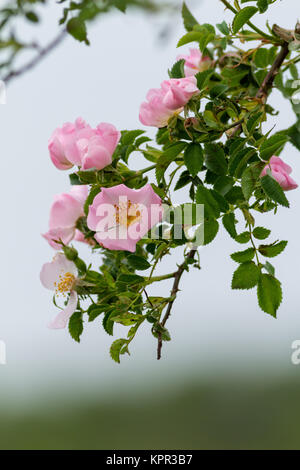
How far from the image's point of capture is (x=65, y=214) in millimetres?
Result: 608

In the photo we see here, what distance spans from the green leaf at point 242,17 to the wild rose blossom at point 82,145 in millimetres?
144

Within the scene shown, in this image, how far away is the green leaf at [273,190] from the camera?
0.49 metres

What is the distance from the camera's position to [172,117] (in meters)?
0.56

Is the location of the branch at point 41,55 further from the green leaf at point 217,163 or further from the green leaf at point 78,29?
the green leaf at point 217,163

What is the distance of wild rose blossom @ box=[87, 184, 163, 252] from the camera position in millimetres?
525

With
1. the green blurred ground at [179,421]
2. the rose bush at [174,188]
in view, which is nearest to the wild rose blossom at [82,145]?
the rose bush at [174,188]

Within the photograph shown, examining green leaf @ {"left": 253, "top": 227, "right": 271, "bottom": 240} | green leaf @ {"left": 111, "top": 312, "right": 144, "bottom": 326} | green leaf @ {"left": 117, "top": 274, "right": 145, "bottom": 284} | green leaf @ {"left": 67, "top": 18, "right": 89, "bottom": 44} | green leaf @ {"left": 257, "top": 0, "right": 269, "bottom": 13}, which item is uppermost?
green leaf @ {"left": 67, "top": 18, "right": 89, "bottom": 44}

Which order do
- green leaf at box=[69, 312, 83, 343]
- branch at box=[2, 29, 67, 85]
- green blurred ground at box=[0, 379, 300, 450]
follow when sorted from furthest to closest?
green blurred ground at box=[0, 379, 300, 450] → branch at box=[2, 29, 67, 85] → green leaf at box=[69, 312, 83, 343]

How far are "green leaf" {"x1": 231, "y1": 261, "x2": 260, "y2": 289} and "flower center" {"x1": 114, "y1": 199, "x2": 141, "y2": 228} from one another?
0.09m

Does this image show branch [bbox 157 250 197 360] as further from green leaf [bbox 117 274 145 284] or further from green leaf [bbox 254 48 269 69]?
green leaf [bbox 254 48 269 69]

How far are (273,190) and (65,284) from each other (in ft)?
0.67

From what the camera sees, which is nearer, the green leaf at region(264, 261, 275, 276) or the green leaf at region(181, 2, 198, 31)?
the green leaf at region(264, 261, 275, 276)

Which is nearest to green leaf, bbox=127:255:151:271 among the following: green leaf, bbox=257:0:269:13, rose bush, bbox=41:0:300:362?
rose bush, bbox=41:0:300:362

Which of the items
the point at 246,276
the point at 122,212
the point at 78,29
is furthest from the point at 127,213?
the point at 78,29
